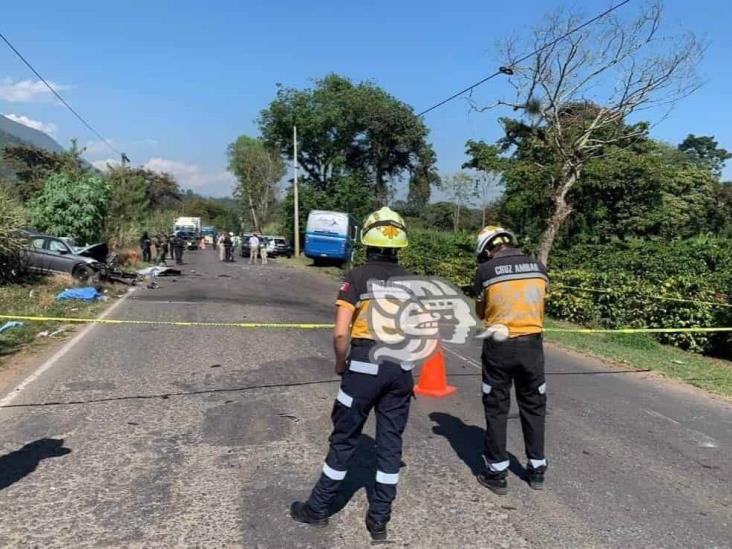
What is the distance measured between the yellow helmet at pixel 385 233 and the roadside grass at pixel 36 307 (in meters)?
6.70

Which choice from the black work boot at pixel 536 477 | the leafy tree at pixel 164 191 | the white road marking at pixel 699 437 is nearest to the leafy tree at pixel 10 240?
the black work boot at pixel 536 477

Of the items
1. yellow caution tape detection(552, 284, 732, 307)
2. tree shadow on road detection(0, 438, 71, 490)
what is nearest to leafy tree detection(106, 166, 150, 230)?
yellow caution tape detection(552, 284, 732, 307)

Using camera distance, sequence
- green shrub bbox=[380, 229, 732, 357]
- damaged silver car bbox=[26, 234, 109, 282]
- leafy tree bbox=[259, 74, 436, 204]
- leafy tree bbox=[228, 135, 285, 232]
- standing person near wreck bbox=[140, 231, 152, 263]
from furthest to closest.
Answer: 1. leafy tree bbox=[228, 135, 285, 232]
2. leafy tree bbox=[259, 74, 436, 204]
3. standing person near wreck bbox=[140, 231, 152, 263]
4. damaged silver car bbox=[26, 234, 109, 282]
5. green shrub bbox=[380, 229, 732, 357]

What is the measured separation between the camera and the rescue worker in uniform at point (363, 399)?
3611mm

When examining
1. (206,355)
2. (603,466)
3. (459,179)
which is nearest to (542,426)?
(603,466)

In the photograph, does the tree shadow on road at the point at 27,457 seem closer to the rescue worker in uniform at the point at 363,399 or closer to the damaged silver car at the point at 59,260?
the rescue worker in uniform at the point at 363,399

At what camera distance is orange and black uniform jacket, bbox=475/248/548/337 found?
4.33 metres

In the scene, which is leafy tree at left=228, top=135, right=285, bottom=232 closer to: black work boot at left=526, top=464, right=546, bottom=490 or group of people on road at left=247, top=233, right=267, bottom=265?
group of people on road at left=247, top=233, right=267, bottom=265

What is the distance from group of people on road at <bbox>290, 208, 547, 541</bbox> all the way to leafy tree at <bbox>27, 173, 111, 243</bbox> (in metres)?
25.2

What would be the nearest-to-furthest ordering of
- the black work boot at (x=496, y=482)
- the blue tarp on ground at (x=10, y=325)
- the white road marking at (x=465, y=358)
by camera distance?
the black work boot at (x=496, y=482) < the white road marking at (x=465, y=358) < the blue tarp on ground at (x=10, y=325)

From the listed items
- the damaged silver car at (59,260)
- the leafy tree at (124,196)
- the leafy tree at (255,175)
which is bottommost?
the damaged silver car at (59,260)

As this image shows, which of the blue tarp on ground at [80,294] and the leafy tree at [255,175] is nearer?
the blue tarp on ground at [80,294]

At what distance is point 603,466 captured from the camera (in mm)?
4906

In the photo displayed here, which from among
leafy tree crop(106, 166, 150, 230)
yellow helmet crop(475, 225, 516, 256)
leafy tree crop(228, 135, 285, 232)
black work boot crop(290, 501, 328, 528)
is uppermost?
leafy tree crop(228, 135, 285, 232)
